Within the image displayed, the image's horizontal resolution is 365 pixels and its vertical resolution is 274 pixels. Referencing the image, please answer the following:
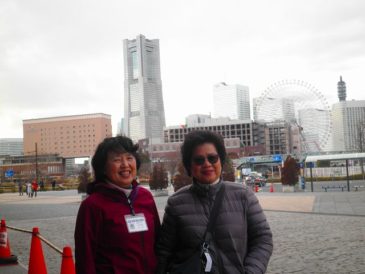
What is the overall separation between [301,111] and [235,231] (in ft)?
221

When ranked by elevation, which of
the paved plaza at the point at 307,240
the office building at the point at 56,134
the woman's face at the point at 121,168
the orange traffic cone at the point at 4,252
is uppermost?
the office building at the point at 56,134

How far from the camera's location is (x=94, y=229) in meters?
3.11

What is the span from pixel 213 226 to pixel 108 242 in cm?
71

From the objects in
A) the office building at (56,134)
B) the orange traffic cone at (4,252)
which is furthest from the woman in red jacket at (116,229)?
the office building at (56,134)

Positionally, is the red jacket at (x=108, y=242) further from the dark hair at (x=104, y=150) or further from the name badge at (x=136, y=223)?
the dark hair at (x=104, y=150)

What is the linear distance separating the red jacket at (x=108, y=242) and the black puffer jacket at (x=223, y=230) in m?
0.16

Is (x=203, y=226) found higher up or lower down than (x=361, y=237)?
higher up

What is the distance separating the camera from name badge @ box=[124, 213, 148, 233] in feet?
10.2

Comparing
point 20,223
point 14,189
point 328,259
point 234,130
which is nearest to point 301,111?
point 14,189

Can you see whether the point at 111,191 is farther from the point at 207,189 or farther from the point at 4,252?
the point at 4,252

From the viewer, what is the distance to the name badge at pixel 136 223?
3109 mm

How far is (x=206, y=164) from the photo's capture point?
3.21 m

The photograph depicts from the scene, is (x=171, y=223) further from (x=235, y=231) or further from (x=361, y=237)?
(x=361, y=237)

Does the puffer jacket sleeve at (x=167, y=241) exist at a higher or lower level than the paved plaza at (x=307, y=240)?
higher
